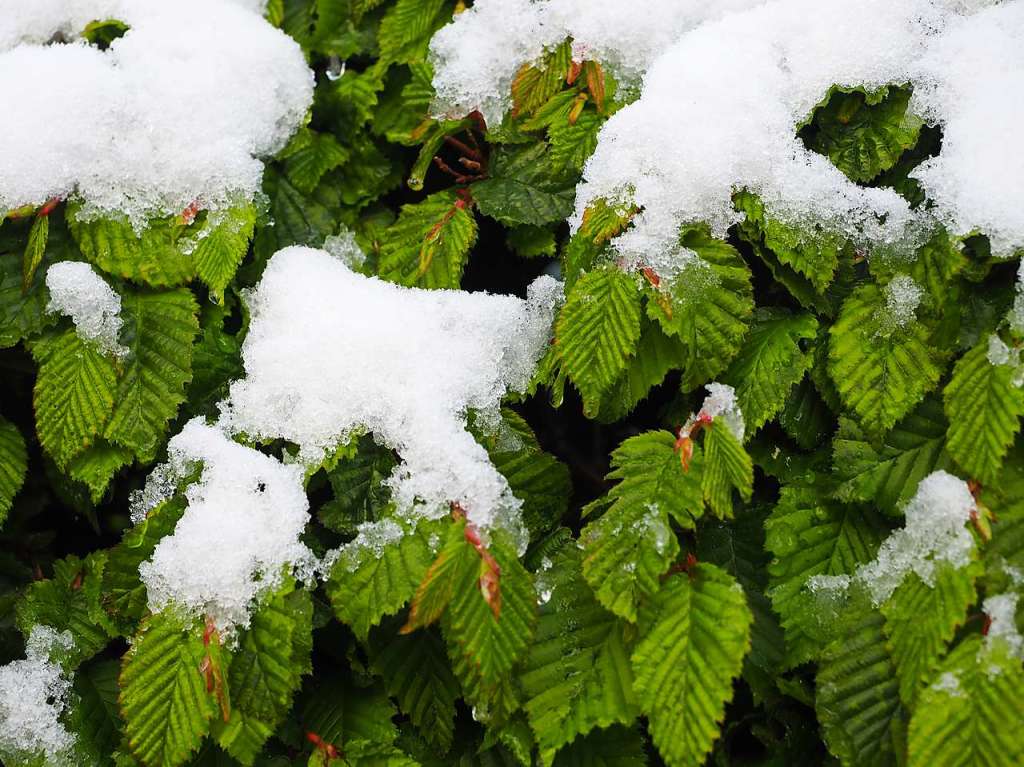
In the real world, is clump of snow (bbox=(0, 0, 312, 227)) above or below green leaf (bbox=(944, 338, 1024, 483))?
below

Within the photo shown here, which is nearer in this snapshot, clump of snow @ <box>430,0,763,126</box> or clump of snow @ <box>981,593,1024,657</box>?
clump of snow @ <box>981,593,1024,657</box>

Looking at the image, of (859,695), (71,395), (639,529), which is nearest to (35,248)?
(71,395)

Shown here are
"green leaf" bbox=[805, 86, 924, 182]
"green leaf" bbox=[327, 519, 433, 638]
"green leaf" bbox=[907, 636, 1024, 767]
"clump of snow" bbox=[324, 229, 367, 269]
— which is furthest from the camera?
"clump of snow" bbox=[324, 229, 367, 269]

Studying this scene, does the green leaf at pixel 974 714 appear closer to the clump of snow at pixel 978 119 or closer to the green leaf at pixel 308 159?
the clump of snow at pixel 978 119

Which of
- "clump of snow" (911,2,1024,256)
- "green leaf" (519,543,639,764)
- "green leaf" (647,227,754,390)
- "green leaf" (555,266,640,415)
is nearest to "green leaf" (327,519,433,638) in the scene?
"green leaf" (519,543,639,764)

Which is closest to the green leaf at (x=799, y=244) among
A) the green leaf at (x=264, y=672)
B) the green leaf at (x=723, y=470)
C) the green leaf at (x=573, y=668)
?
the green leaf at (x=723, y=470)

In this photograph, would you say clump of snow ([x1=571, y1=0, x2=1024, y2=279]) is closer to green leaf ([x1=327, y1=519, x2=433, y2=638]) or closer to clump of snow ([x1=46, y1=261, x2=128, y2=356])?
green leaf ([x1=327, y1=519, x2=433, y2=638])

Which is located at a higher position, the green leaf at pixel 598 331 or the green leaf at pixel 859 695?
the green leaf at pixel 598 331
